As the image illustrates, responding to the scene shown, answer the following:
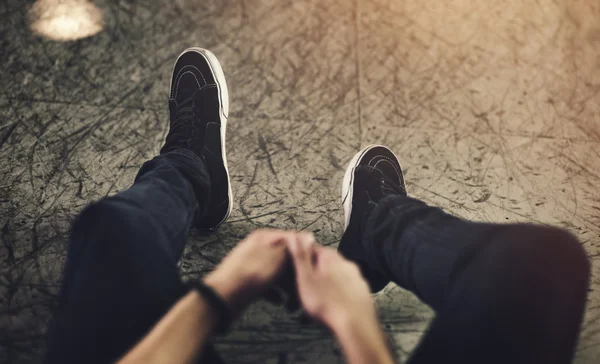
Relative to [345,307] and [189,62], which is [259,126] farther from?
[345,307]

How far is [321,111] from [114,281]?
2.50ft

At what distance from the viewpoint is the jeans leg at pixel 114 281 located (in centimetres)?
57

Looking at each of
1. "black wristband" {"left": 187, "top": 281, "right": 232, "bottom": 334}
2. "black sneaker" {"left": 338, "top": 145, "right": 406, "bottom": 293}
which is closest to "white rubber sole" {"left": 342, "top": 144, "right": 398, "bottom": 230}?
"black sneaker" {"left": 338, "top": 145, "right": 406, "bottom": 293}

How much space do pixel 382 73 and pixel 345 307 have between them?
35.2 inches

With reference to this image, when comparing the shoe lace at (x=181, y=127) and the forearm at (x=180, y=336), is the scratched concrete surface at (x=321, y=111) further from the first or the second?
the forearm at (x=180, y=336)

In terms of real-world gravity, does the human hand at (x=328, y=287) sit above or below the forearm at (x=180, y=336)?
above

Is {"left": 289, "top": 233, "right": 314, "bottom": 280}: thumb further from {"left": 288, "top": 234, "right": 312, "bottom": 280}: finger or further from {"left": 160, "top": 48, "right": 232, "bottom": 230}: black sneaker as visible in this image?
{"left": 160, "top": 48, "right": 232, "bottom": 230}: black sneaker

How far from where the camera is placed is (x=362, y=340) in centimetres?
50

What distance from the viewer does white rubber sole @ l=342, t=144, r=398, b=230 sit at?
1.00m

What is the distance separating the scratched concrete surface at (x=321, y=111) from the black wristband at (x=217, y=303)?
1.21 ft

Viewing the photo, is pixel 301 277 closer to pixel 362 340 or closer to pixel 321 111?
pixel 362 340

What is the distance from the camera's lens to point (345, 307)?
53cm

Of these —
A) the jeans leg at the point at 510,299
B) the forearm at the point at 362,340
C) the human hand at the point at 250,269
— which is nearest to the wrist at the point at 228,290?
the human hand at the point at 250,269

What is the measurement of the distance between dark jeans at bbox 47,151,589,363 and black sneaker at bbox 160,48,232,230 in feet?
0.98
